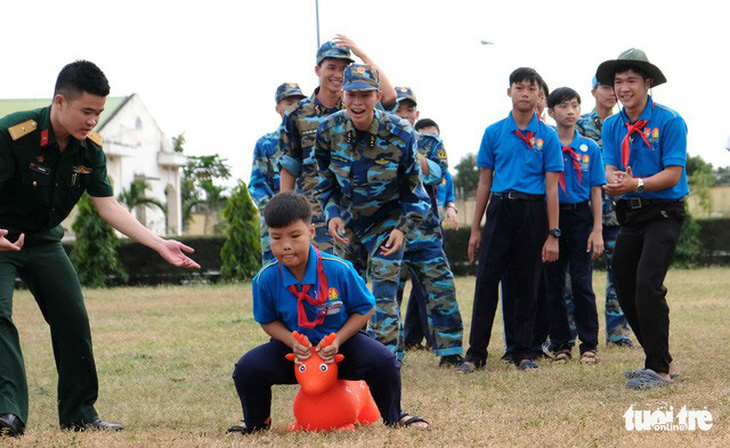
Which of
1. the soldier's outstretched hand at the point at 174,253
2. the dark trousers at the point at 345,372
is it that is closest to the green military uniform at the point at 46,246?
the soldier's outstretched hand at the point at 174,253

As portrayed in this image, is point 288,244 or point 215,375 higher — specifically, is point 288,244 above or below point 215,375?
above

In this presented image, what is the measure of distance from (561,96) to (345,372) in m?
4.63

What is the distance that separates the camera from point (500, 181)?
328 inches

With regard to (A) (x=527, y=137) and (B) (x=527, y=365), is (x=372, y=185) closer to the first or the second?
(A) (x=527, y=137)

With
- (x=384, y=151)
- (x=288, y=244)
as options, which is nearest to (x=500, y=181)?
(x=384, y=151)

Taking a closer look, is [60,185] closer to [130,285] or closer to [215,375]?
[215,375]

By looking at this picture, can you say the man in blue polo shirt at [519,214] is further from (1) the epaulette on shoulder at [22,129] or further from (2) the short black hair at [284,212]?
(1) the epaulette on shoulder at [22,129]

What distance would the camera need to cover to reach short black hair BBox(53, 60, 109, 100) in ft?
18.4

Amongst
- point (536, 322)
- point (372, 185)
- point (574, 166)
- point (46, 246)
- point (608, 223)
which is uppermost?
point (574, 166)

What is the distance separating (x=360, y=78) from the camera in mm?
6930

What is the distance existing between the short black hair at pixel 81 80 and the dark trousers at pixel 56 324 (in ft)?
2.80

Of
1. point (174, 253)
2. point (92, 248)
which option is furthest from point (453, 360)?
point (92, 248)

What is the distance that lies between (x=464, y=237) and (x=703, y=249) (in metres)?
5.95

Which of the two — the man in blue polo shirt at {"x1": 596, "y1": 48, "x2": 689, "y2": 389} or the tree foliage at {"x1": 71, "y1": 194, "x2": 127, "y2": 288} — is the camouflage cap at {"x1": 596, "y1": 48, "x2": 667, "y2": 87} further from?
the tree foliage at {"x1": 71, "y1": 194, "x2": 127, "y2": 288}
